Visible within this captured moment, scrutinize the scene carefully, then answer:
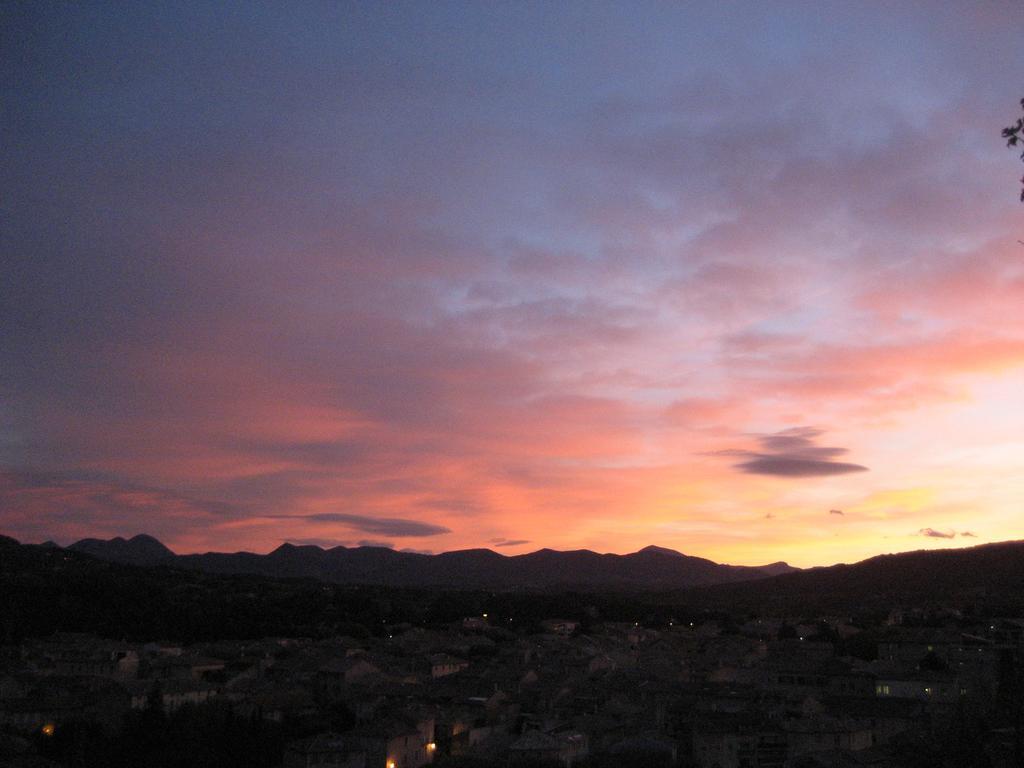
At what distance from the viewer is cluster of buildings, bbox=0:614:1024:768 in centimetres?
3164

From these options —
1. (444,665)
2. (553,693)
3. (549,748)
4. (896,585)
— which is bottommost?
(549,748)

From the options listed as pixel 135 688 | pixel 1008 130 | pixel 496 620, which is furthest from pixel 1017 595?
pixel 1008 130

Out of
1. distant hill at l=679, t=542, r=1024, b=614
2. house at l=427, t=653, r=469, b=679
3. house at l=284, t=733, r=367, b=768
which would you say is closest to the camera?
house at l=284, t=733, r=367, b=768

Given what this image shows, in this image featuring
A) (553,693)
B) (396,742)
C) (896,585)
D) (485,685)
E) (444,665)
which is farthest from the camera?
(896,585)

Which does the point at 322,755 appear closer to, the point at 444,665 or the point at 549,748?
the point at 549,748

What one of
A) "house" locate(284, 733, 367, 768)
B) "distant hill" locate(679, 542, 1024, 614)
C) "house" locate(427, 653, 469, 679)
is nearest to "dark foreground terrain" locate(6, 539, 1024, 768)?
"house" locate(284, 733, 367, 768)

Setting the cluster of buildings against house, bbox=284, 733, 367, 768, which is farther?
the cluster of buildings

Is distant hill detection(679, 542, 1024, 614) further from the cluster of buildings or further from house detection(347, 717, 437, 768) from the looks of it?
house detection(347, 717, 437, 768)

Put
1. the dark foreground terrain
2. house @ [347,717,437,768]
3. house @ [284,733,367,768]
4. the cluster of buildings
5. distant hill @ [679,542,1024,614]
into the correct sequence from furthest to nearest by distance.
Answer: distant hill @ [679,542,1024,614], house @ [347,717,437,768], the cluster of buildings, the dark foreground terrain, house @ [284,733,367,768]

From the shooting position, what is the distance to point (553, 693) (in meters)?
42.7

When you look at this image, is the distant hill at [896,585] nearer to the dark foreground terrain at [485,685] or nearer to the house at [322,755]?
the dark foreground terrain at [485,685]

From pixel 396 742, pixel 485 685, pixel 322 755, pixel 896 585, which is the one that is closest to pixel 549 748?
pixel 396 742

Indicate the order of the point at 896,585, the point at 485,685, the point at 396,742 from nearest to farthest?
the point at 396,742 → the point at 485,685 → the point at 896,585

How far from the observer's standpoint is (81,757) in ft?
103
